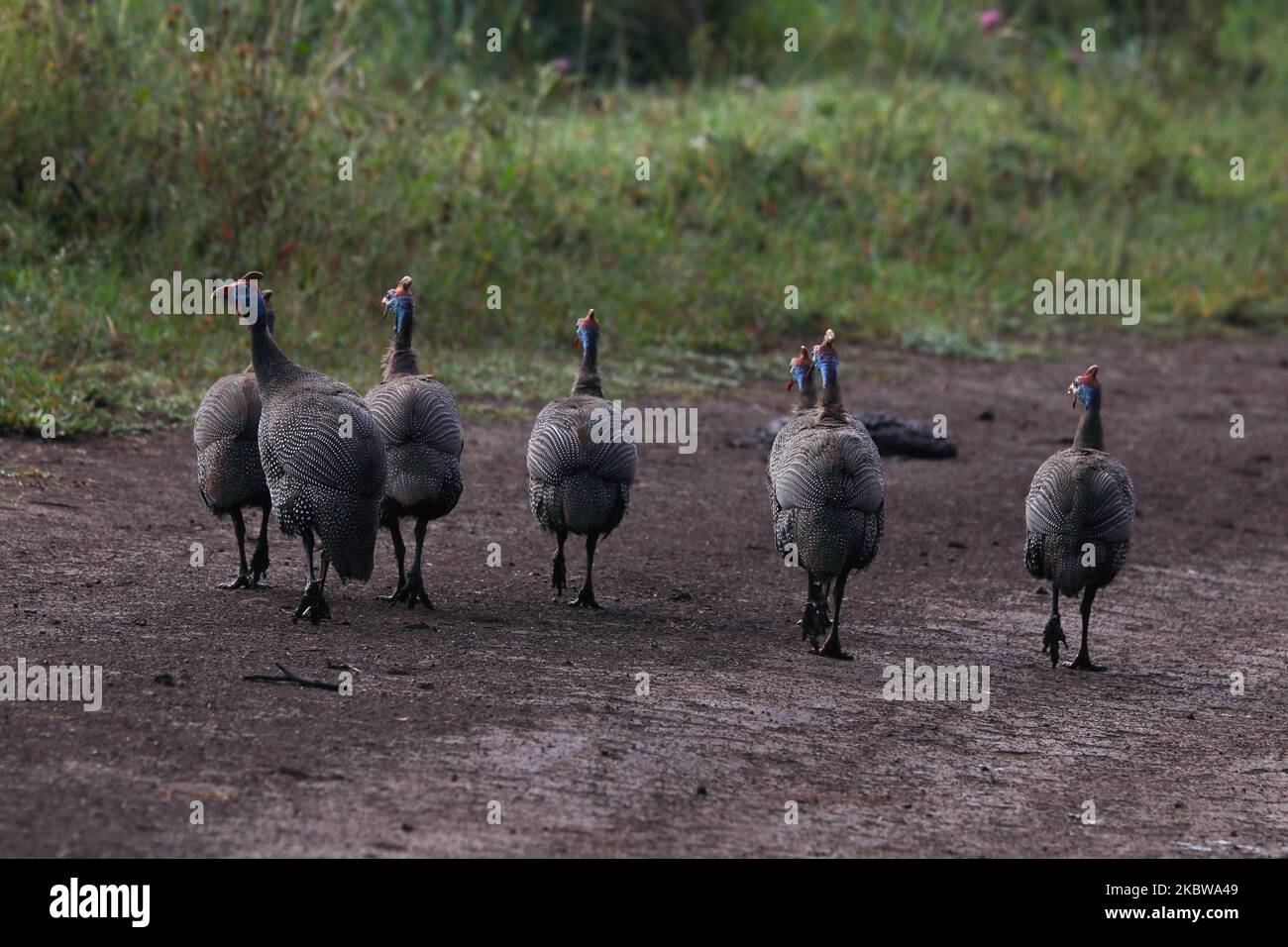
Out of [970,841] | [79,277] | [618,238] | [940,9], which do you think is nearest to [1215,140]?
[940,9]

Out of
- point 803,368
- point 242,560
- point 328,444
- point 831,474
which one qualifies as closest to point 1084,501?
point 831,474

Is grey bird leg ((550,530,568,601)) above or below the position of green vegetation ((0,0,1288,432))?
below

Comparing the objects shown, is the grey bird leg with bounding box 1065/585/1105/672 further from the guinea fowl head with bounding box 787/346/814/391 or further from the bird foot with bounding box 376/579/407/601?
the bird foot with bounding box 376/579/407/601

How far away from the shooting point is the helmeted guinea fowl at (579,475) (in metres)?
6.91

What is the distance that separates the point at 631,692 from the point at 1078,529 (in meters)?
2.02

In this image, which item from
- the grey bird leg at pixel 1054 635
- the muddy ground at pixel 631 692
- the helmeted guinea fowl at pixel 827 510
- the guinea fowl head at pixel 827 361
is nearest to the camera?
the muddy ground at pixel 631 692

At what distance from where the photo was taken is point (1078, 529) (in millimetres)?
6809

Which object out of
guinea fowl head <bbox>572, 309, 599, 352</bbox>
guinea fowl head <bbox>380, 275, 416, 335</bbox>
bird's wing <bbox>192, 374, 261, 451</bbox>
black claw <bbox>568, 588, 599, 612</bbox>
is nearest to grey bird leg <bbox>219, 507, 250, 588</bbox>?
bird's wing <bbox>192, 374, 261, 451</bbox>

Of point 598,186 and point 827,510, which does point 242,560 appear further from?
point 598,186

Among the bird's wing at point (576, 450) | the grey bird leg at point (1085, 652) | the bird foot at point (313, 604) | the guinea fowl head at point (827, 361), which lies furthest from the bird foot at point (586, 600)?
the grey bird leg at point (1085, 652)

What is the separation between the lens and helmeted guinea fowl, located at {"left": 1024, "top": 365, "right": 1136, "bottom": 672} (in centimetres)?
681

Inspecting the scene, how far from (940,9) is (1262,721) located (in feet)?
48.5

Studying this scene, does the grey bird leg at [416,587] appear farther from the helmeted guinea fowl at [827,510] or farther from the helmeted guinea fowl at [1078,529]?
the helmeted guinea fowl at [1078,529]

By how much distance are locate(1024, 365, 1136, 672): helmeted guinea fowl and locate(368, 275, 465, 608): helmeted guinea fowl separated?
226 centimetres
